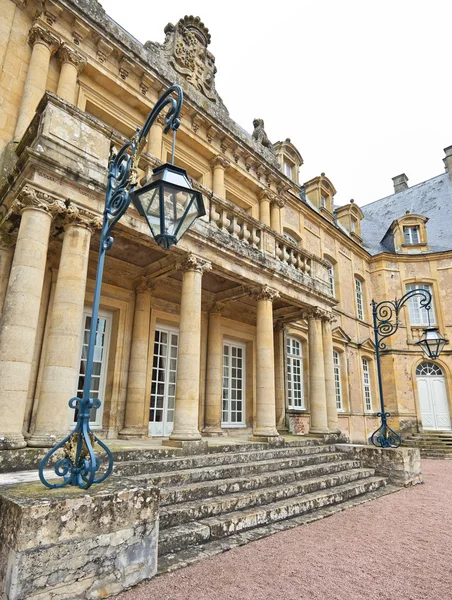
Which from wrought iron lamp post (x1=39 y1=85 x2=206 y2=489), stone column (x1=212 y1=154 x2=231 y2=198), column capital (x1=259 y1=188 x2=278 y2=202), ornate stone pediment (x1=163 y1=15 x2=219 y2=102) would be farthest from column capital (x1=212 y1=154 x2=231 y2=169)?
wrought iron lamp post (x1=39 y1=85 x2=206 y2=489)

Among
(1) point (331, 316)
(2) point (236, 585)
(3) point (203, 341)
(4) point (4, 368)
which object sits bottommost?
(2) point (236, 585)

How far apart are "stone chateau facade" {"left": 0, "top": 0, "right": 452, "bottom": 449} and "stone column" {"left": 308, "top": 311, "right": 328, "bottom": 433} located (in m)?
0.03

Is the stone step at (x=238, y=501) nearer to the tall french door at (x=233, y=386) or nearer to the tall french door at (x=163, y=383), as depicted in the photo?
the tall french door at (x=163, y=383)

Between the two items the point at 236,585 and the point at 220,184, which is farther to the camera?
the point at 220,184

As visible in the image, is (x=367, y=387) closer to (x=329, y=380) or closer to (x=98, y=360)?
(x=329, y=380)

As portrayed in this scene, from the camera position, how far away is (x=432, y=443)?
566 inches

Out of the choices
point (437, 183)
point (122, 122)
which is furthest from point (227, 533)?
point (437, 183)

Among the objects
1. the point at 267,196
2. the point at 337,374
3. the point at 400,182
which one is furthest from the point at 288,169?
A: the point at 400,182

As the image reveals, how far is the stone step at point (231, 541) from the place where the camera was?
3045 mm

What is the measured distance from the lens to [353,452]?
746cm

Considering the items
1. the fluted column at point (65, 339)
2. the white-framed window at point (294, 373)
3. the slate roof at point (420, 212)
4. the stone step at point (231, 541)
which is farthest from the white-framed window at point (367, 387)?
the fluted column at point (65, 339)

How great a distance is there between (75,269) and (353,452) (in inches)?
245

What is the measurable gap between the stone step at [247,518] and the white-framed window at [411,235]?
1547cm

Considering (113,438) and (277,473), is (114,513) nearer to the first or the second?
(277,473)
